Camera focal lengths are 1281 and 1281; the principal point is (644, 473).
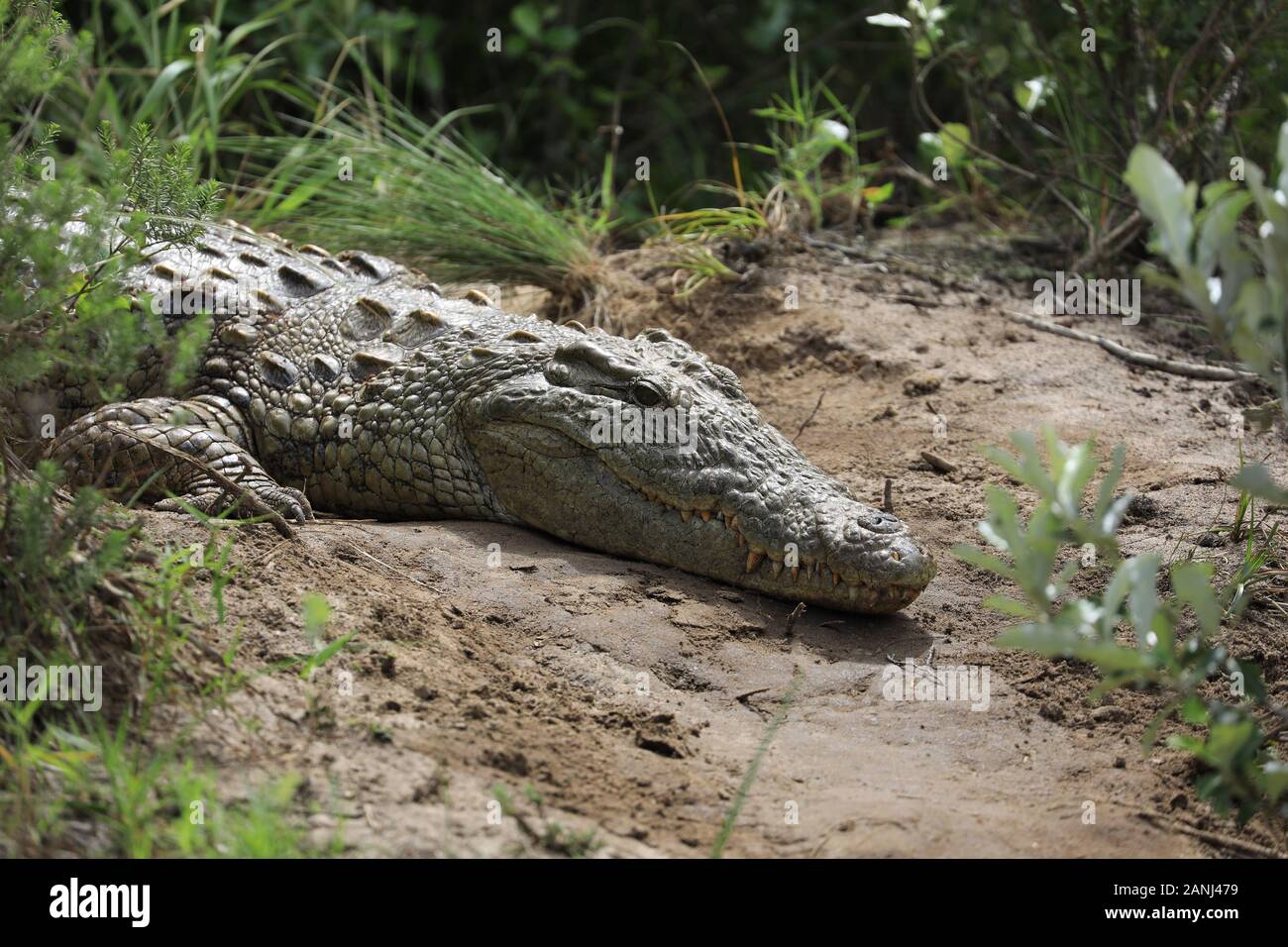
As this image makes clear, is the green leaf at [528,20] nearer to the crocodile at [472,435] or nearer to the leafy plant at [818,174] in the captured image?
the leafy plant at [818,174]

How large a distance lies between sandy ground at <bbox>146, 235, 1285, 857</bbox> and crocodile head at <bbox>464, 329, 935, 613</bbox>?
0.12 meters

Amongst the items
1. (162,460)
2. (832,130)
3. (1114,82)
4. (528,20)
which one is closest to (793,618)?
(162,460)

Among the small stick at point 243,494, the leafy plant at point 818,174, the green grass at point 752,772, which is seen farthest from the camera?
the leafy plant at point 818,174

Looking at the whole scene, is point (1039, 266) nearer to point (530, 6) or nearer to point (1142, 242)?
point (1142, 242)

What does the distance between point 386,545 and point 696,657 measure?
113 cm

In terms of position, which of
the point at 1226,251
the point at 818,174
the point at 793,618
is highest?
the point at 818,174

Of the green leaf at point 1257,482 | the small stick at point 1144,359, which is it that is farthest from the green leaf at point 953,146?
the green leaf at point 1257,482

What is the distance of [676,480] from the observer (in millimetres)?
4297

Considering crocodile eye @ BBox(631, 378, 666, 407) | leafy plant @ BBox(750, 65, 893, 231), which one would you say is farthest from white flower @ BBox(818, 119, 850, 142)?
crocodile eye @ BBox(631, 378, 666, 407)

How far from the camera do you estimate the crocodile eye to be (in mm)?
4480

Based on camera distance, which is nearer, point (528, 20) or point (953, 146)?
point (953, 146)

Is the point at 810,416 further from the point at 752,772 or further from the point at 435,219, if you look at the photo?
the point at 752,772

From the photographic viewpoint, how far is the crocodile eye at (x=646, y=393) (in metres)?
4.48

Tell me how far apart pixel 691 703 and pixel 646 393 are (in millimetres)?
1295
